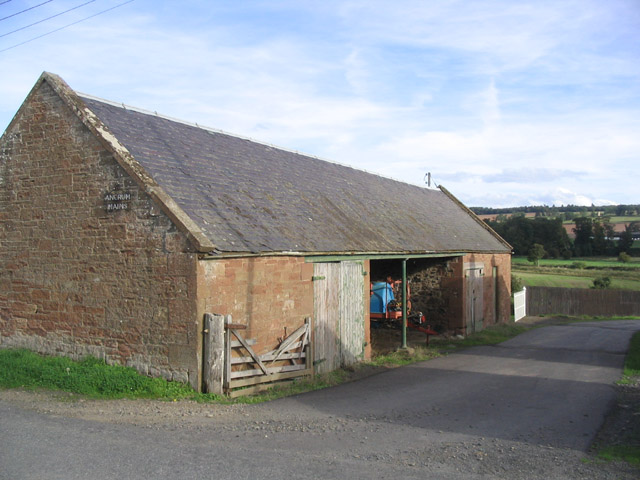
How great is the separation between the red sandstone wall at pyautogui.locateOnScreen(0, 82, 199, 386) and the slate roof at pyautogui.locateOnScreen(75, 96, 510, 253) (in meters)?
0.67

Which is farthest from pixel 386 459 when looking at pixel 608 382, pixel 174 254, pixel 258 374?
pixel 608 382

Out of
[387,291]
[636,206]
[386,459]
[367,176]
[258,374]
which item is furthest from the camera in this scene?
[636,206]

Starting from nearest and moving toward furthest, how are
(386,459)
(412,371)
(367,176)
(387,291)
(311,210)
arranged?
(386,459), (412,371), (311,210), (387,291), (367,176)

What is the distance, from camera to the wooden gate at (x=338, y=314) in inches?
498

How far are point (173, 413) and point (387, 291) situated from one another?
10.7m

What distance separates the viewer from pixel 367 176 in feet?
73.8

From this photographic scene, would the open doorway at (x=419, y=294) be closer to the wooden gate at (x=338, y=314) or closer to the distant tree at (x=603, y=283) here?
the wooden gate at (x=338, y=314)

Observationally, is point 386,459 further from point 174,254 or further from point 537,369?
point 537,369

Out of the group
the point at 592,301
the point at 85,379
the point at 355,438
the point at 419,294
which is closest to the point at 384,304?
the point at 419,294

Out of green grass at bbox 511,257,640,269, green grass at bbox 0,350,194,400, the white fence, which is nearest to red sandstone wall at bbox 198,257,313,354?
green grass at bbox 0,350,194,400

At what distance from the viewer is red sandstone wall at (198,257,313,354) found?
9.90 meters

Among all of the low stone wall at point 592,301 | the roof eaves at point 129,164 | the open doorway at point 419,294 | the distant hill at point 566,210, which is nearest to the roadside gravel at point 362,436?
the roof eaves at point 129,164

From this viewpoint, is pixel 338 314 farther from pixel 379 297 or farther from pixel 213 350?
pixel 379 297

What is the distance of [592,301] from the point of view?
34.7 meters
